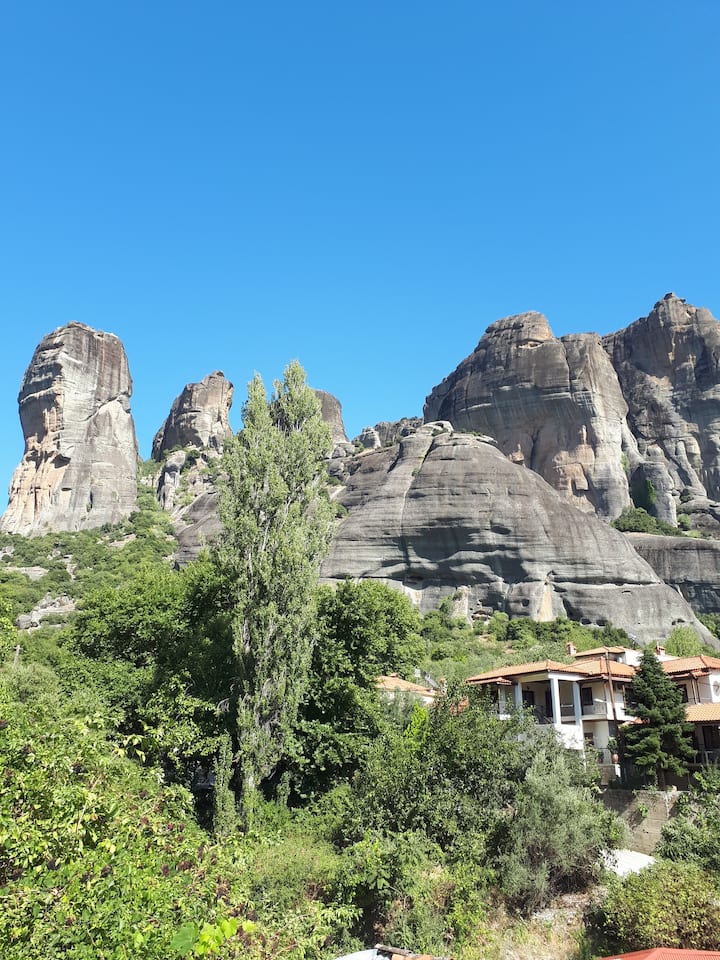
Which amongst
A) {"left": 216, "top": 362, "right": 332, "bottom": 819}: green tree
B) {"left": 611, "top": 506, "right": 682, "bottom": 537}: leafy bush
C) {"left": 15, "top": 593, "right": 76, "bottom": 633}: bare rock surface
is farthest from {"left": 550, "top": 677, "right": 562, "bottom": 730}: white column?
{"left": 611, "top": 506, "right": 682, "bottom": 537}: leafy bush

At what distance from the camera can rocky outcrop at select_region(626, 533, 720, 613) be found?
6331cm

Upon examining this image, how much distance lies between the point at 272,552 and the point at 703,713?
48.0 feet

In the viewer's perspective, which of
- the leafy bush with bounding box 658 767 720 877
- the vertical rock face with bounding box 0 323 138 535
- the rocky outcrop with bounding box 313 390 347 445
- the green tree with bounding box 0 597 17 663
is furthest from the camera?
the rocky outcrop with bounding box 313 390 347 445

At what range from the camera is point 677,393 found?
293ft

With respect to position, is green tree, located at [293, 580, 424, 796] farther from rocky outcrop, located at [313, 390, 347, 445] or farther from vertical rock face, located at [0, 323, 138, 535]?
rocky outcrop, located at [313, 390, 347, 445]

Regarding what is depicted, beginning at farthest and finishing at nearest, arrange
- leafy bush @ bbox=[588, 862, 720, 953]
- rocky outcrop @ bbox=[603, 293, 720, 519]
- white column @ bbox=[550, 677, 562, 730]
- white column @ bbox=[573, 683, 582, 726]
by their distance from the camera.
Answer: rocky outcrop @ bbox=[603, 293, 720, 519] → white column @ bbox=[573, 683, 582, 726] → white column @ bbox=[550, 677, 562, 730] → leafy bush @ bbox=[588, 862, 720, 953]

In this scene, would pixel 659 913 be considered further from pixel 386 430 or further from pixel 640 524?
pixel 386 430

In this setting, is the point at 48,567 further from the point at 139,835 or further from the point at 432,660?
the point at 139,835

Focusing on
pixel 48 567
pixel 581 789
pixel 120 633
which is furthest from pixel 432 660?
pixel 48 567

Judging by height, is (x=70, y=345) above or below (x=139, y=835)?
above

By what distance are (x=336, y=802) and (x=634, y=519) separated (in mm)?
62425

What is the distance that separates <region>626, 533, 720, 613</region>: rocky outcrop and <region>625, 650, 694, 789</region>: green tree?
4541 centimetres

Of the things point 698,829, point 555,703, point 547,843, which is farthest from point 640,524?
point 547,843

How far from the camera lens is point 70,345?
76.9m
